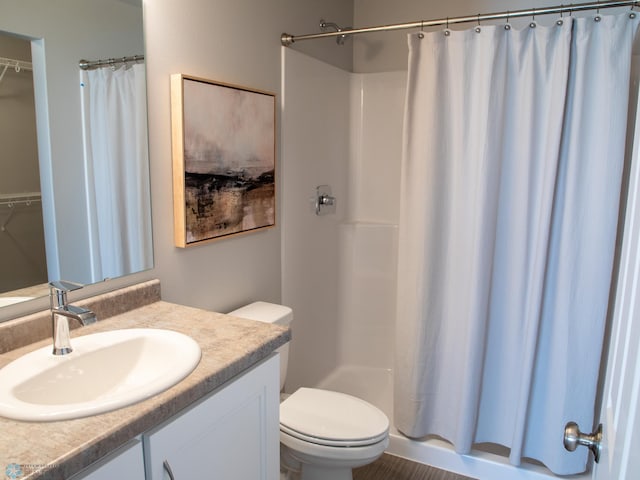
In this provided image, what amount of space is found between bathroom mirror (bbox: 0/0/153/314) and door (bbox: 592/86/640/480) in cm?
132

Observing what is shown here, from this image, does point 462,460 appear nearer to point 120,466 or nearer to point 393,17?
point 120,466

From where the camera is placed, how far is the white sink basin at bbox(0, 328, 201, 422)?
3.04ft

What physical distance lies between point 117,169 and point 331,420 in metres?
1.17

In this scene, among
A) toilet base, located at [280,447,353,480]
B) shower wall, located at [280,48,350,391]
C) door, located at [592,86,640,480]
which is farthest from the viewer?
shower wall, located at [280,48,350,391]

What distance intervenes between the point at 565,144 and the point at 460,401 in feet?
3.89

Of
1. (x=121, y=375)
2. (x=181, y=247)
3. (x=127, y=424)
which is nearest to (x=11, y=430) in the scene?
(x=127, y=424)

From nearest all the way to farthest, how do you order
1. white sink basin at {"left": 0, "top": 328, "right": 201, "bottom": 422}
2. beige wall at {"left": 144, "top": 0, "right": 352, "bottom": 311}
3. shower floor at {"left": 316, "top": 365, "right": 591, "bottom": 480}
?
white sink basin at {"left": 0, "top": 328, "right": 201, "bottom": 422} < beige wall at {"left": 144, "top": 0, "right": 352, "bottom": 311} < shower floor at {"left": 316, "top": 365, "right": 591, "bottom": 480}

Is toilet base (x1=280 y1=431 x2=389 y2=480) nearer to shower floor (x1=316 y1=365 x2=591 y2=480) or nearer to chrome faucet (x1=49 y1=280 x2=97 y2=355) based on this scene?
shower floor (x1=316 y1=365 x2=591 y2=480)

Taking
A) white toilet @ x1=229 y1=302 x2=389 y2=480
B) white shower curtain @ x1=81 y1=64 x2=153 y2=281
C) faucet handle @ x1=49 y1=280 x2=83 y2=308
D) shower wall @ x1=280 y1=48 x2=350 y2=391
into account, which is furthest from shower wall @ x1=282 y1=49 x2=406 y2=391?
faucet handle @ x1=49 y1=280 x2=83 y2=308

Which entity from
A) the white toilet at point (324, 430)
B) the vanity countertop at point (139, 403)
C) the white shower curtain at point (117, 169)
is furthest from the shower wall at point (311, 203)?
the vanity countertop at point (139, 403)

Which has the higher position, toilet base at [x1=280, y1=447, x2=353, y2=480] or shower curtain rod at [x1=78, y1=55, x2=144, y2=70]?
shower curtain rod at [x1=78, y1=55, x2=144, y2=70]

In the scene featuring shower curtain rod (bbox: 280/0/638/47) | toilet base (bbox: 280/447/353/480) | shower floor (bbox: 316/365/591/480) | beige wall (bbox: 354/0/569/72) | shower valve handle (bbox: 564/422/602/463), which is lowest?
shower floor (bbox: 316/365/591/480)

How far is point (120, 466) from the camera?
2.95 feet

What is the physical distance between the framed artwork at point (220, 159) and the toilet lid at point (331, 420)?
2.40 ft
